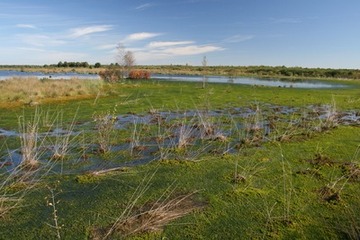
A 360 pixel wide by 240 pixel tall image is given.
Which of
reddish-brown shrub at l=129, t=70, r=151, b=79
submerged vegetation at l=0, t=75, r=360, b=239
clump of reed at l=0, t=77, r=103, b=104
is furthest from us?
reddish-brown shrub at l=129, t=70, r=151, b=79

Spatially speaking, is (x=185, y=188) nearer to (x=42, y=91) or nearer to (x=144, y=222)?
(x=144, y=222)

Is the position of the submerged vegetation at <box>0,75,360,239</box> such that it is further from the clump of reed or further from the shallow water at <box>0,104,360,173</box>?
the clump of reed

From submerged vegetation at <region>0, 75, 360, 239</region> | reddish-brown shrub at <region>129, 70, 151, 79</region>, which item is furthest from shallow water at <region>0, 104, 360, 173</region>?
reddish-brown shrub at <region>129, 70, 151, 79</region>

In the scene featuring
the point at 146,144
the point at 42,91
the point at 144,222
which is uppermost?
the point at 42,91

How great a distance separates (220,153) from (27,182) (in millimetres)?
5520

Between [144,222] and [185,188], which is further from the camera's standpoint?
[185,188]

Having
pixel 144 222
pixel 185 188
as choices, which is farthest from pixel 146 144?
pixel 144 222

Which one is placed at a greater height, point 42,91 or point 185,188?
point 42,91

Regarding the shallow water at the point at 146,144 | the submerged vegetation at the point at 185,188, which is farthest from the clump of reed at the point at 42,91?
the submerged vegetation at the point at 185,188

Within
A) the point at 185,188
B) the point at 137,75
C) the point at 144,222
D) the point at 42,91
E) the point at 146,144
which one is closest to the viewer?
the point at 144,222

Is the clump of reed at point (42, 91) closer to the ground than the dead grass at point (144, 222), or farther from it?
farther from it

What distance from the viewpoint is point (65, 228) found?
5832mm

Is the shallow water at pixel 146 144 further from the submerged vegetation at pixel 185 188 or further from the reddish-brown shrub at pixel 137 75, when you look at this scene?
the reddish-brown shrub at pixel 137 75

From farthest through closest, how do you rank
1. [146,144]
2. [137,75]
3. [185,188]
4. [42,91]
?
[137,75]
[42,91]
[146,144]
[185,188]
